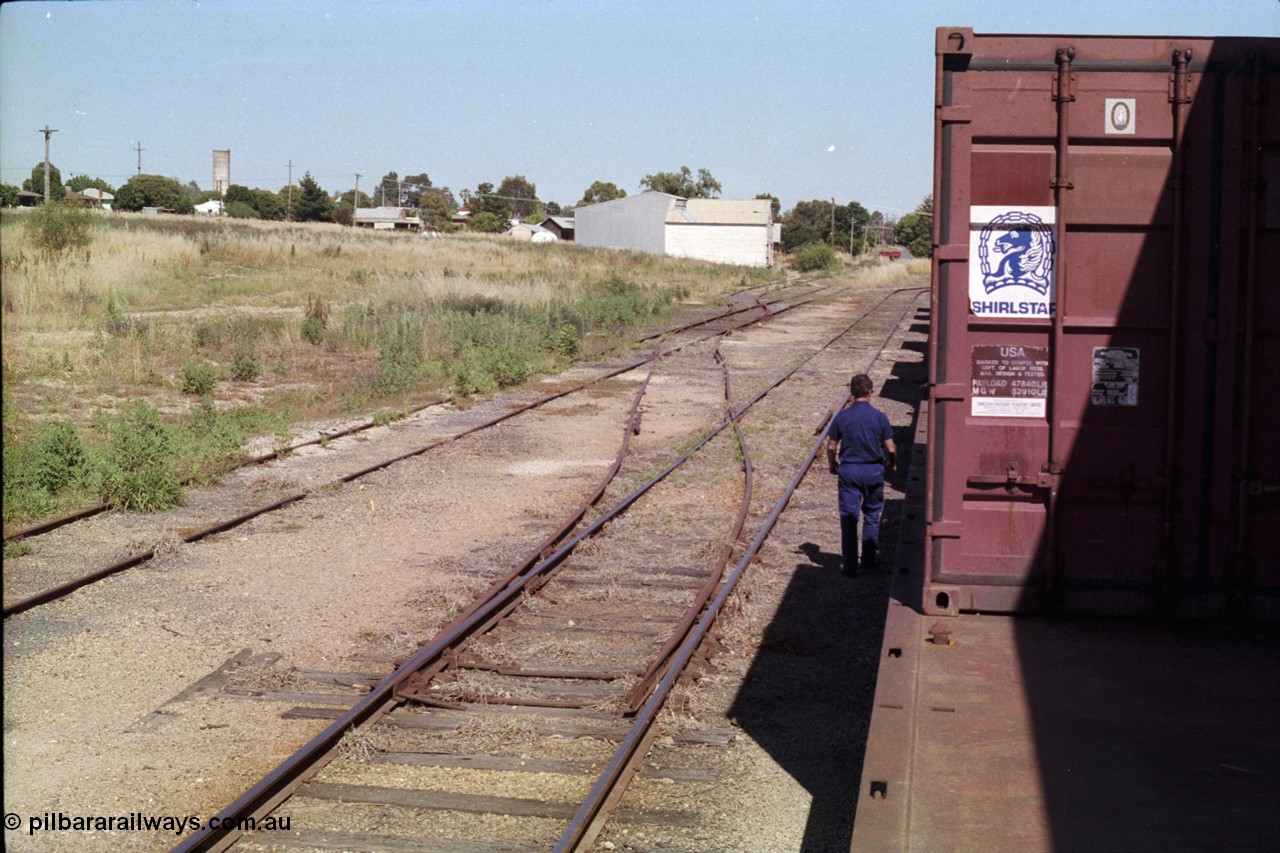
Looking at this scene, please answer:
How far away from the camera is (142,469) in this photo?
12.8m

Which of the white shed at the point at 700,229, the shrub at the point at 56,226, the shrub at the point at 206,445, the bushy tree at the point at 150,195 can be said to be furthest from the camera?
the bushy tree at the point at 150,195

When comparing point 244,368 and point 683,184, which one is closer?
point 244,368

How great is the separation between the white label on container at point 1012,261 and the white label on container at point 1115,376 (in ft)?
1.01

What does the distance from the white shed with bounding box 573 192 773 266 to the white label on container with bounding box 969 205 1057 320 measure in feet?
323

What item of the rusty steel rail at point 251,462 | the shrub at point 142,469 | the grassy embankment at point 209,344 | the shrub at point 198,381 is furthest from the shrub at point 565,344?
the shrub at point 142,469

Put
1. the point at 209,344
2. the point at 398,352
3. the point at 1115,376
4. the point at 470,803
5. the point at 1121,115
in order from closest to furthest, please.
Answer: the point at 1121,115 → the point at 1115,376 → the point at 470,803 → the point at 398,352 → the point at 209,344

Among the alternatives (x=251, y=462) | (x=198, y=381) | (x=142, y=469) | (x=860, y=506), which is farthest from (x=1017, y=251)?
(x=198, y=381)

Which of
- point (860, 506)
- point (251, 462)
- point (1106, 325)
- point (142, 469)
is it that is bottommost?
point (251, 462)

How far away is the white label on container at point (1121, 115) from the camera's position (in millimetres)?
5293

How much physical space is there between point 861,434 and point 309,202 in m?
123

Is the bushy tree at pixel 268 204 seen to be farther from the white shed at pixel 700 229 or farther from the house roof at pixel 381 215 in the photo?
the white shed at pixel 700 229

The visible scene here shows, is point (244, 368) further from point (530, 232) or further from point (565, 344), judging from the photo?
point (530, 232)

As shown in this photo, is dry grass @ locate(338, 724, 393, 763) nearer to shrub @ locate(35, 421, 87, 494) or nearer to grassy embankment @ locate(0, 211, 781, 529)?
grassy embankment @ locate(0, 211, 781, 529)

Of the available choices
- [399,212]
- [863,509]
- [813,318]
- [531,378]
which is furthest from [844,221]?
[863,509]
